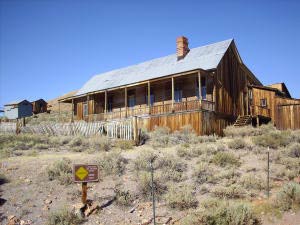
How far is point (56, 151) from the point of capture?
51.1 feet

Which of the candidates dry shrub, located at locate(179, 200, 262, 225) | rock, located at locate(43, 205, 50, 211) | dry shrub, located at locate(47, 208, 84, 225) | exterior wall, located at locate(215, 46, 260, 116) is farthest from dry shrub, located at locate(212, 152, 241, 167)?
exterior wall, located at locate(215, 46, 260, 116)

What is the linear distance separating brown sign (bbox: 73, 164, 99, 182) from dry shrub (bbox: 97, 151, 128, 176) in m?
2.21

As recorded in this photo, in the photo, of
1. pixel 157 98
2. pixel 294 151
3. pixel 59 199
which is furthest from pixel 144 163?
pixel 157 98

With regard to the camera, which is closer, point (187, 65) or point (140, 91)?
point (187, 65)

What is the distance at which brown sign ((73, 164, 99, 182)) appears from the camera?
7.79 meters

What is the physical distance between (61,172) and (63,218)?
265cm

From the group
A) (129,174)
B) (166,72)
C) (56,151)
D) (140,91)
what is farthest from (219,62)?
(129,174)

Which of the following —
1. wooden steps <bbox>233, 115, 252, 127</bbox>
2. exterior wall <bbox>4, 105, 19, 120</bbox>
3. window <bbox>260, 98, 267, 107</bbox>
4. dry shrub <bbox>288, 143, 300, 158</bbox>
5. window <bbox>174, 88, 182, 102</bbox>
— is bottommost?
dry shrub <bbox>288, 143, 300, 158</bbox>

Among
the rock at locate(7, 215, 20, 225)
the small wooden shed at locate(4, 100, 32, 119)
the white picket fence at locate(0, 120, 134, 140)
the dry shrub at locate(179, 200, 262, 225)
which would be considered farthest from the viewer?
the small wooden shed at locate(4, 100, 32, 119)

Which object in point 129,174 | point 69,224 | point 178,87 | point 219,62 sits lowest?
point 69,224

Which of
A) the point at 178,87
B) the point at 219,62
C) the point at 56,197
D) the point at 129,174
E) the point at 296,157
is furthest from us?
the point at 178,87

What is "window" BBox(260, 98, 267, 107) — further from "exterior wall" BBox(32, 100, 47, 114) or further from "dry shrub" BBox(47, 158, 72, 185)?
"exterior wall" BBox(32, 100, 47, 114)

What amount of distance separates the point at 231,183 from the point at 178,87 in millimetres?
14013

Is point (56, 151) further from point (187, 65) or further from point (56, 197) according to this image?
point (187, 65)
